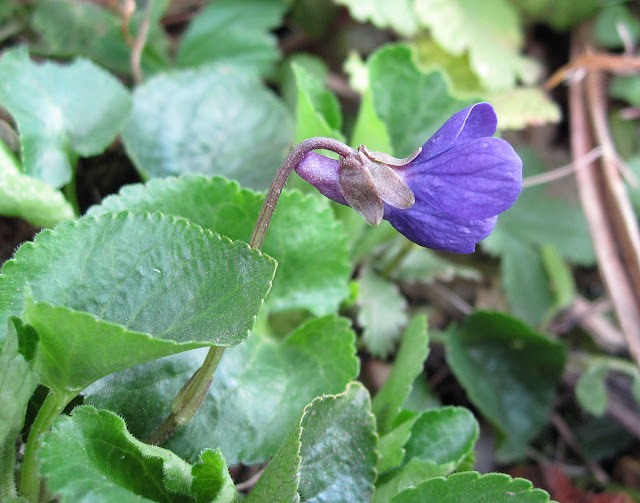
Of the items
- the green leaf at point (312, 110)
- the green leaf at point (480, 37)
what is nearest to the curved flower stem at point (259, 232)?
the green leaf at point (312, 110)

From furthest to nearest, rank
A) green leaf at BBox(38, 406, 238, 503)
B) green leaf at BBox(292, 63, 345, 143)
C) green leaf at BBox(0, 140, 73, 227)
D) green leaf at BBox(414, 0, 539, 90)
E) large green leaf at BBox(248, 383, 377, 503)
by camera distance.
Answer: green leaf at BBox(414, 0, 539, 90) → green leaf at BBox(292, 63, 345, 143) → green leaf at BBox(0, 140, 73, 227) → large green leaf at BBox(248, 383, 377, 503) → green leaf at BBox(38, 406, 238, 503)

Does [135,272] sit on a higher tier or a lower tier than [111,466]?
higher

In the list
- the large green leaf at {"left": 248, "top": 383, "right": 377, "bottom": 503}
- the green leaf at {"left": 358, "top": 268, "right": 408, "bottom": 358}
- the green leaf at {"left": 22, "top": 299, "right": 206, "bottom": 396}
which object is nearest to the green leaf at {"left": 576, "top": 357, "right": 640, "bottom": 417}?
the green leaf at {"left": 358, "top": 268, "right": 408, "bottom": 358}

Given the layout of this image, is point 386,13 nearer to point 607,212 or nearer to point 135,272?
point 607,212

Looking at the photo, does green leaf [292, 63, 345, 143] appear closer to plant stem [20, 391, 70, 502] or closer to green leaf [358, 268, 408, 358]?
green leaf [358, 268, 408, 358]

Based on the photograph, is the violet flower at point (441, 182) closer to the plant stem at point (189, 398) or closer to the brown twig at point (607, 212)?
the plant stem at point (189, 398)

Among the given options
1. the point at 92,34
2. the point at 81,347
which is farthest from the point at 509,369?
the point at 92,34

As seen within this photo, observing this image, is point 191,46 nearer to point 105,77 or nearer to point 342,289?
point 105,77
